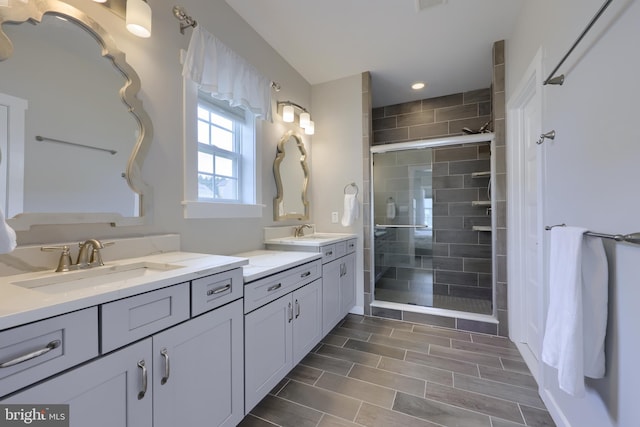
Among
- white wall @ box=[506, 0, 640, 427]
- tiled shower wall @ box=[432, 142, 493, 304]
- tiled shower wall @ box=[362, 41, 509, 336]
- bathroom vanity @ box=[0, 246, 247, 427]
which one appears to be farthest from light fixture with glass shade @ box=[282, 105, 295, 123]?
tiled shower wall @ box=[432, 142, 493, 304]

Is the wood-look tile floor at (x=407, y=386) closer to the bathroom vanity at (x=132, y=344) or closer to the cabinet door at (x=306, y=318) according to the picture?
the cabinet door at (x=306, y=318)

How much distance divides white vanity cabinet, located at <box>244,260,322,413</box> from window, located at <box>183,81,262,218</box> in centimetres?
69

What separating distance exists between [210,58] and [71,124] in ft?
3.08

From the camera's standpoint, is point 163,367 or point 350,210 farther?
point 350,210

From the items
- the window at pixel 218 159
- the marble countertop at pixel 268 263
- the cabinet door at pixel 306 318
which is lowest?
the cabinet door at pixel 306 318

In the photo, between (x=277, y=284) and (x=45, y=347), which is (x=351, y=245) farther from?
(x=45, y=347)

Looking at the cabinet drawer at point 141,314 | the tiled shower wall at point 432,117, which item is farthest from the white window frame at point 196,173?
the tiled shower wall at point 432,117

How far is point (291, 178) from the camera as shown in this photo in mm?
2742

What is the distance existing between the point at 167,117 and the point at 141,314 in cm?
116

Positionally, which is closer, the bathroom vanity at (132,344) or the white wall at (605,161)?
the bathroom vanity at (132,344)

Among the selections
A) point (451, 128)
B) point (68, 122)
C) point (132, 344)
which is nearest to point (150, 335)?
point (132, 344)

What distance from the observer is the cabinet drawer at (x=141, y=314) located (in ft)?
2.63

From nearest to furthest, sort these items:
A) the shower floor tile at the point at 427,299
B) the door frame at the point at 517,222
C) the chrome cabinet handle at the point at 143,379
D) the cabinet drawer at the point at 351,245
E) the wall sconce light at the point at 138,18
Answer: the chrome cabinet handle at the point at 143,379, the wall sconce light at the point at 138,18, the door frame at the point at 517,222, the cabinet drawer at the point at 351,245, the shower floor tile at the point at 427,299

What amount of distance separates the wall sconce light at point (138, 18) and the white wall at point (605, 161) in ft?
6.28
